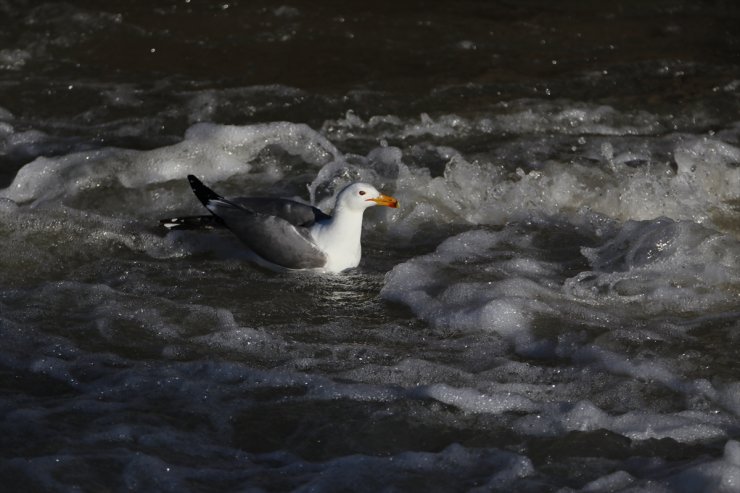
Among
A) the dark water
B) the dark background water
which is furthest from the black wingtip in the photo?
the dark background water

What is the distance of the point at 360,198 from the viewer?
251 inches

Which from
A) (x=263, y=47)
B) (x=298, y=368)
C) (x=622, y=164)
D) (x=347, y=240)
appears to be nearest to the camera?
(x=298, y=368)

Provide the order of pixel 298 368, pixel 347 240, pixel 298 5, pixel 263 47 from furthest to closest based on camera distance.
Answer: pixel 298 5, pixel 263 47, pixel 347 240, pixel 298 368

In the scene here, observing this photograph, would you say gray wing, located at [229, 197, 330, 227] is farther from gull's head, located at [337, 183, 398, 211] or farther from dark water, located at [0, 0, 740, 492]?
dark water, located at [0, 0, 740, 492]

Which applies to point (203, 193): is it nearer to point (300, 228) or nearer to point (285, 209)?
point (285, 209)

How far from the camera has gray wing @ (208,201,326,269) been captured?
6262mm

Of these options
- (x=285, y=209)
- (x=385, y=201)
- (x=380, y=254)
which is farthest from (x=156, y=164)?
(x=385, y=201)

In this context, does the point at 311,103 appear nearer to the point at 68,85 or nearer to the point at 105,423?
the point at 68,85

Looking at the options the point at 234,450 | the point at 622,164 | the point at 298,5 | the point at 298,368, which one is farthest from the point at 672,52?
the point at 234,450

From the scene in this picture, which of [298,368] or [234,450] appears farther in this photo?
[298,368]

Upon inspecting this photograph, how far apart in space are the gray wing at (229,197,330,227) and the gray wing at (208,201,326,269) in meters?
0.08

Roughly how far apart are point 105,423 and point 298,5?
714 cm

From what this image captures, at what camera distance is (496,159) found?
791cm

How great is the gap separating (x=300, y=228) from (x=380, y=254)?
529mm
